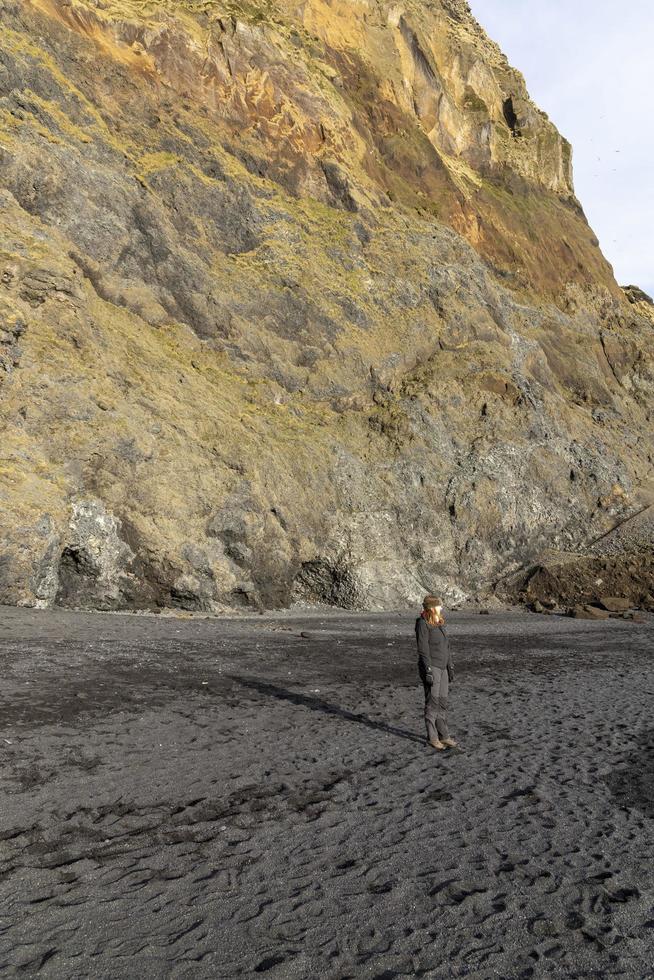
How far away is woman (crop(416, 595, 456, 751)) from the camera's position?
8750mm

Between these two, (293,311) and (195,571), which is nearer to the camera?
(195,571)

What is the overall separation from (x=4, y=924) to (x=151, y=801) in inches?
91.7

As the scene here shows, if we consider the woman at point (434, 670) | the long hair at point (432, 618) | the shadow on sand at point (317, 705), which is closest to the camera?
the woman at point (434, 670)

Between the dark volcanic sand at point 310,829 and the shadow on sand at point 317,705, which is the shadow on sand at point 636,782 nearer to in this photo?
the dark volcanic sand at point 310,829

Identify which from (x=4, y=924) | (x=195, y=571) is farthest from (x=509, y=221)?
(x=4, y=924)

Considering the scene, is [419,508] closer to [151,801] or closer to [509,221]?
[151,801]

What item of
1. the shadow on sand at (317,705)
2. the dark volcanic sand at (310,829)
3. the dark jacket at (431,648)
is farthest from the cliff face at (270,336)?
the dark jacket at (431,648)

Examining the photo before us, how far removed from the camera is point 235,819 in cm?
607

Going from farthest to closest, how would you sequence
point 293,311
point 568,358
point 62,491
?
point 568,358 < point 293,311 < point 62,491

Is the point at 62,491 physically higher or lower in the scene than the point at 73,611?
higher

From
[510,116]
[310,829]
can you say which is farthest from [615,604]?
[510,116]

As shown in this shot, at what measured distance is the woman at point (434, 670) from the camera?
28.7ft

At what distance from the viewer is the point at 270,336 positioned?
38438 mm

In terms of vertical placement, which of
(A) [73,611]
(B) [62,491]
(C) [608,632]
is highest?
(B) [62,491]
